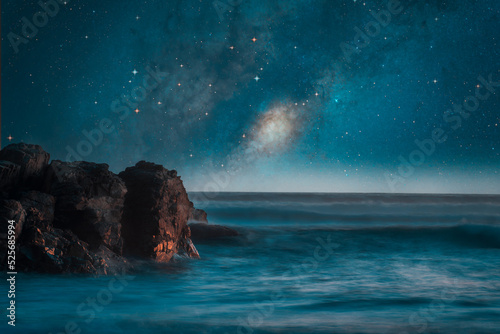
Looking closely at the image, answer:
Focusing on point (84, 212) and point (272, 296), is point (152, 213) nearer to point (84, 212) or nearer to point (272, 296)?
point (84, 212)

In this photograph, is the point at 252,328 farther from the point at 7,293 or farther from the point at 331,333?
the point at 7,293

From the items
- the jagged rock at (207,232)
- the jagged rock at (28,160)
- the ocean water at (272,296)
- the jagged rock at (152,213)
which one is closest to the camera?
the ocean water at (272,296)

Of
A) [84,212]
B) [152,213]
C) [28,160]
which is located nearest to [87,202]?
[84,212]

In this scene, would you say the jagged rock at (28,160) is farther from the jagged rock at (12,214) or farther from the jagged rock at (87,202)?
the jagged rock at (12,214)

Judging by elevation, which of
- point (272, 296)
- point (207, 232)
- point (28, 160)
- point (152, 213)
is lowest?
point (272, 296)

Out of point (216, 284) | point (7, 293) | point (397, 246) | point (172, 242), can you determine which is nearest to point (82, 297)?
point (7, 293)

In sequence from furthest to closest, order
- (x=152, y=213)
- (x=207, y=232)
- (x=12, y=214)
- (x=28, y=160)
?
(x=207, y=232) < (x=152, y=213) < (x=28, y=160) < (x=12, y=214)

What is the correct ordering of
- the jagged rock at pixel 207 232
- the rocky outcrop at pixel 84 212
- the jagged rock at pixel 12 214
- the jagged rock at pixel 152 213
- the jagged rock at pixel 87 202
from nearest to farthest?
the jagged rock at pixel 12 214 < the rocky outcrop at pixel 84 212 < the jagged rock at pixel 87 202 < the jagged rock at pixel 152 213 < the jagged rock at pixel 207 232

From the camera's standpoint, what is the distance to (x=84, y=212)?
28.5 ft

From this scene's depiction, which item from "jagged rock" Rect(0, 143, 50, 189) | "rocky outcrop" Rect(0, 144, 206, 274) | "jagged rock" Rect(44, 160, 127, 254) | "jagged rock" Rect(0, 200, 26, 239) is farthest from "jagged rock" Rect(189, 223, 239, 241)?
"jagged rock" Rect(0, 200, 26, 239)

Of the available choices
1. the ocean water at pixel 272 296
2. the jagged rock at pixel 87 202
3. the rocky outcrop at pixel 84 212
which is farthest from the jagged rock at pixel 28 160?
the ocean water at pixel 272 296

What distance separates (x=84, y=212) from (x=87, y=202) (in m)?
0.21

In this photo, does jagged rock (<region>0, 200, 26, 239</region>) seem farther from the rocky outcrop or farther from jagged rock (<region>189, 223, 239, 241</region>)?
jagged rock (<region>189, 223, 239, 241</region>)

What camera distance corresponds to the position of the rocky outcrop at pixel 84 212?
303 inches
